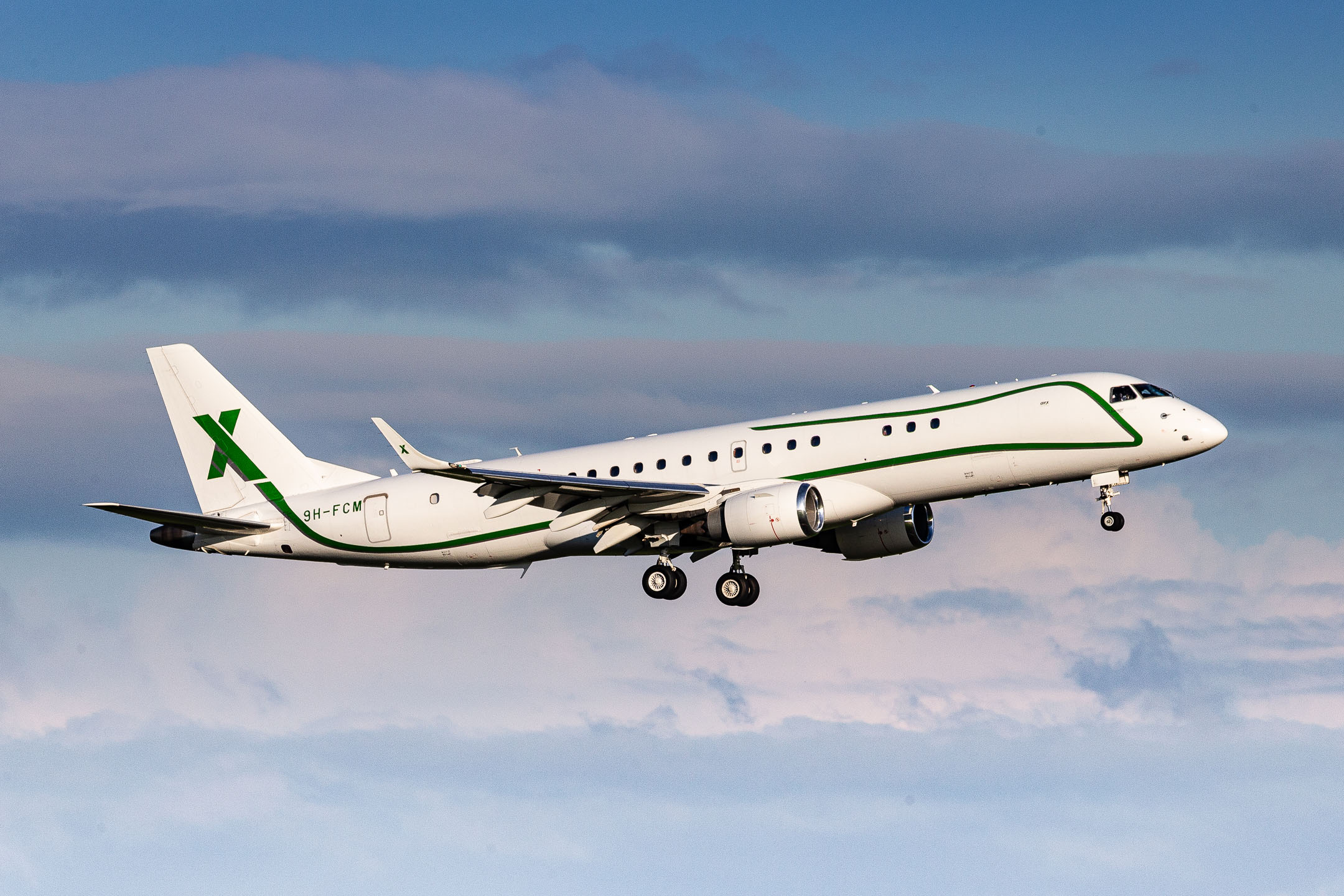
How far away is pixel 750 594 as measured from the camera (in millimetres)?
59000

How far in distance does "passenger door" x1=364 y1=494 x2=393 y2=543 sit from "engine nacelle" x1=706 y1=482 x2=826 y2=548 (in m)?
13.5

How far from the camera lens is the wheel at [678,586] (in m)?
58.8

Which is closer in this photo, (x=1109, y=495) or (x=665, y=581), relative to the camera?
(x=1109, y=495)

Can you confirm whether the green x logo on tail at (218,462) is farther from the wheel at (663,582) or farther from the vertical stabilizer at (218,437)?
the wheel at (663,582)

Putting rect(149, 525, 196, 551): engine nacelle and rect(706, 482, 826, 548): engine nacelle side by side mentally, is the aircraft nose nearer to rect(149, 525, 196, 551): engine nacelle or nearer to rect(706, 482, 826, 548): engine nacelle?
rect(706, 482, 826, 548): engine nacelle

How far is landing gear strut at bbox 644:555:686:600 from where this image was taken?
58656mm

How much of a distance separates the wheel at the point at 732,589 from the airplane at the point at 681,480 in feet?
0.22

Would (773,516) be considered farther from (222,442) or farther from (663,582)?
(222,442)

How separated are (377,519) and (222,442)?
25.8 feet

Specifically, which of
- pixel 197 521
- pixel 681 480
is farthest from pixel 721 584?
pixel 197 521

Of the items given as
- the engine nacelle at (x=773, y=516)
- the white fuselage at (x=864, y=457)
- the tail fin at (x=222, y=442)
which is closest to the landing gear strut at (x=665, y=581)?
the white fuselage at (x=864, y=457)

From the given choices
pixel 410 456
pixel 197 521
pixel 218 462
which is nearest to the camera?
pixel 410 456

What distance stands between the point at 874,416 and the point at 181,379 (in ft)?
90.8

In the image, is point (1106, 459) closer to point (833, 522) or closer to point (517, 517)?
point (833, 522)
